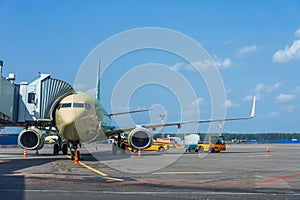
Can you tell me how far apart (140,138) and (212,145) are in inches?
647

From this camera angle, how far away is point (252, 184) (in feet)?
36.1

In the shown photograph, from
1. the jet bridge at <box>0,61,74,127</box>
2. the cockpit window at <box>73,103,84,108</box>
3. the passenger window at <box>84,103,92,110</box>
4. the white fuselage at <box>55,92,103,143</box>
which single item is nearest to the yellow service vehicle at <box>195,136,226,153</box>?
the white fuselage at <box>55,92,103,143</box>

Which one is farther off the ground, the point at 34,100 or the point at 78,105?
the point at 34,100

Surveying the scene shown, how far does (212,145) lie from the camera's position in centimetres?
4006

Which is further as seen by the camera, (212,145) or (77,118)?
(212,145)

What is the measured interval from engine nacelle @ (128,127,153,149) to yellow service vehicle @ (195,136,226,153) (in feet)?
52.9

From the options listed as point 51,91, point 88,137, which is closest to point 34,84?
point 51,91

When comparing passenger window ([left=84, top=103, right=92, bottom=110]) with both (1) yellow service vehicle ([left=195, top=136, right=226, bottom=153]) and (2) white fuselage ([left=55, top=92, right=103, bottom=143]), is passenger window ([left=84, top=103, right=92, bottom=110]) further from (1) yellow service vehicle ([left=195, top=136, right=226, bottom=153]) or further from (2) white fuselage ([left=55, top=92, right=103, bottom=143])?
(1) yellow service vehicle ([left=195, top=136, right=226, bottom=153])

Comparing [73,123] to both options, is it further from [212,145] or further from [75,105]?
[212,145]

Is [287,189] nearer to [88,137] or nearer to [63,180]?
[63,180]

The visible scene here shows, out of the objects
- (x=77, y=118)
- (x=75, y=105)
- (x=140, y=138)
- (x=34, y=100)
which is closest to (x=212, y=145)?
(x=140, y=138)

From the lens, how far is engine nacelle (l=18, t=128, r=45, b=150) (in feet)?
72.1

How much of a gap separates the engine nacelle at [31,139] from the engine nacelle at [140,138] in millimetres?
5974

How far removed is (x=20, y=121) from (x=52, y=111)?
2.01m
